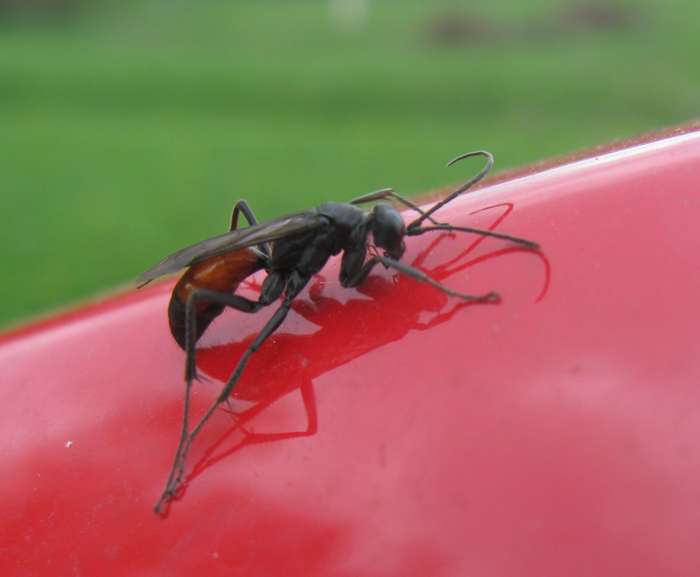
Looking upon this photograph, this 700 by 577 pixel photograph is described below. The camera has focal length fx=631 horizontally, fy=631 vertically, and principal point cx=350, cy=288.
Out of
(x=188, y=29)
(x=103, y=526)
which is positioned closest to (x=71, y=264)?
(x=103, y=526)

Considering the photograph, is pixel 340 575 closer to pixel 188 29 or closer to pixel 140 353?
pixel 140 353

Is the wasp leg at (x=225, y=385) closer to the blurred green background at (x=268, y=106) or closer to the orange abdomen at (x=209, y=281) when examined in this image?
the orange abdomen at (x=209, y=281)

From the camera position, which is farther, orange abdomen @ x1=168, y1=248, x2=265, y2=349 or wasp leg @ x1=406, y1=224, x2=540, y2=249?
orange abdomen @ x1=168, y1=248, x2=265, y2=349

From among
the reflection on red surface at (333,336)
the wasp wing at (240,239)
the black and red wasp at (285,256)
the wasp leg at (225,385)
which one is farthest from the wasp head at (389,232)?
the wasp leg at (225,385)

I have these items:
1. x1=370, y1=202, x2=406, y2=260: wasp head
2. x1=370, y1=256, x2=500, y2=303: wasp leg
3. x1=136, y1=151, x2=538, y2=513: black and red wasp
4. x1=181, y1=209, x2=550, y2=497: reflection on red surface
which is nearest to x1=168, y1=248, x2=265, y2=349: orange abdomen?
x1=136, y1=151, x2=538, y2=513: black and red wasp

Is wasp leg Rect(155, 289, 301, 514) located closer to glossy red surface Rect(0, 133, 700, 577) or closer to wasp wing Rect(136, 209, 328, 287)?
glossy red surface Rect(0, 133, 700, 577)

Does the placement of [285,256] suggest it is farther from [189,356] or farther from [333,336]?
[333,336]

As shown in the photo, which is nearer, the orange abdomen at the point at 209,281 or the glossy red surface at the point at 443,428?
the glossy red surface at the point at 443,428
